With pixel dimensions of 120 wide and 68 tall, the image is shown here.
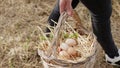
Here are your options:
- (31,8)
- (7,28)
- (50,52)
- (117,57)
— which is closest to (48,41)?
(50,52)

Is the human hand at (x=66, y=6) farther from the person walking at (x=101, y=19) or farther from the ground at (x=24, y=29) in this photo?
the ground at (x=24, y=29)

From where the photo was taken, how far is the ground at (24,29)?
7.23 feet

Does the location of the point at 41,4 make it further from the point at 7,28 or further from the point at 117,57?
the point at 117,57

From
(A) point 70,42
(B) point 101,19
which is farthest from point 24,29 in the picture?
(B) point 101,19

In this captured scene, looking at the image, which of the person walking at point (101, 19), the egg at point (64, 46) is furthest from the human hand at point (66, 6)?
the egg at point (64, 46)

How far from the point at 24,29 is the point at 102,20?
0.87 m

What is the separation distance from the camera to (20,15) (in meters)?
2.68

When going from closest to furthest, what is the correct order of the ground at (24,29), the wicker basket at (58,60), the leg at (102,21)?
the wicker basket at (58,60)
the leg at (102,21)
the ground at (24,29)

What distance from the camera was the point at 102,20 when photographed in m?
1.80

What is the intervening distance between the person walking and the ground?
13 centimetres

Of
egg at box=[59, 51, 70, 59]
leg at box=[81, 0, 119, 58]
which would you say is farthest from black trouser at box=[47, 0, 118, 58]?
egg at box=[59, 51, 70, 59]

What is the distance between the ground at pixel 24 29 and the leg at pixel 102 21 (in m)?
0.20

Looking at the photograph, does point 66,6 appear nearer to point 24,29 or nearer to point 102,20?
point 102,20

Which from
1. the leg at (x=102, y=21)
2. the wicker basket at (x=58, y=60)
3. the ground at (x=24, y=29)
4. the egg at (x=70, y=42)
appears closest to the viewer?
the wicker basket at (x=58, y=60)
